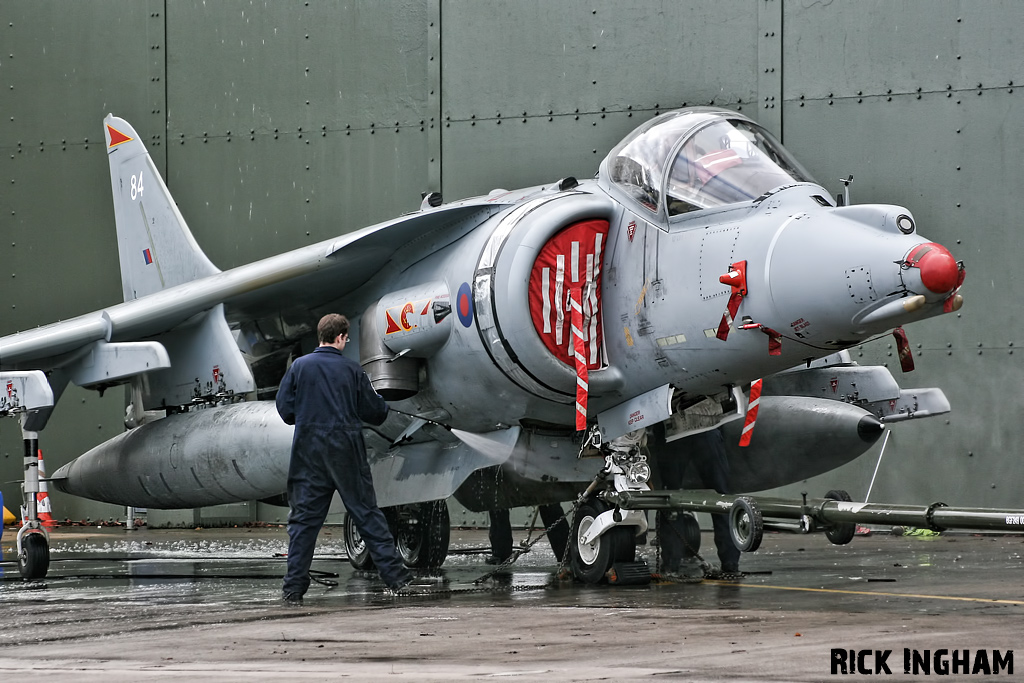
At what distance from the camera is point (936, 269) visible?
6.27m

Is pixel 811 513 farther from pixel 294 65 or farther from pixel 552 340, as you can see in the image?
pixel 294 65

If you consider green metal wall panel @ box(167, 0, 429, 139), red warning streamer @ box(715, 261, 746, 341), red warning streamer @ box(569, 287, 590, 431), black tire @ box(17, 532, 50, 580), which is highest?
green metal wall panel @ box(167, 0, 429, 139)

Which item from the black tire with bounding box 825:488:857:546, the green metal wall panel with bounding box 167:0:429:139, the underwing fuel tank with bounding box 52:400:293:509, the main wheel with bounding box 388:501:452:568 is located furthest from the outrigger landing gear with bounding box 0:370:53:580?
the green metal wall panel with bounding box 167:0:429:139

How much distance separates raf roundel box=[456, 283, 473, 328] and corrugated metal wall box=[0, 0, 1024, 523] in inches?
247

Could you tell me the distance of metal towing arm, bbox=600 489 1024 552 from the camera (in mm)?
5762

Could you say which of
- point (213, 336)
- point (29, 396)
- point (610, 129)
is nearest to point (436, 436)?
point (213, 336)

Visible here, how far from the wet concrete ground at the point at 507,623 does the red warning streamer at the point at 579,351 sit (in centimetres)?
104

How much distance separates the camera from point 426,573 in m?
9.41

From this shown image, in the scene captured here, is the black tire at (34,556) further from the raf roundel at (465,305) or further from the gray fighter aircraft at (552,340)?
the raf roundel at (465,305)

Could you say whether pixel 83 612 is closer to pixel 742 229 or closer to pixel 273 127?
pixel 742 229

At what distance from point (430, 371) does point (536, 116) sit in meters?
6.58

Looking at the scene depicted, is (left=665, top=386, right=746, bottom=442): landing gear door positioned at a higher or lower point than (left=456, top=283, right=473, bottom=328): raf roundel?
lower

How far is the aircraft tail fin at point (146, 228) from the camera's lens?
1118 cm

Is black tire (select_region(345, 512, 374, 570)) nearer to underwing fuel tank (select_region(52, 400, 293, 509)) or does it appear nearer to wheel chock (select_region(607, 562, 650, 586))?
underwing fuel tank (select_region(52, 400, 293, 509))
